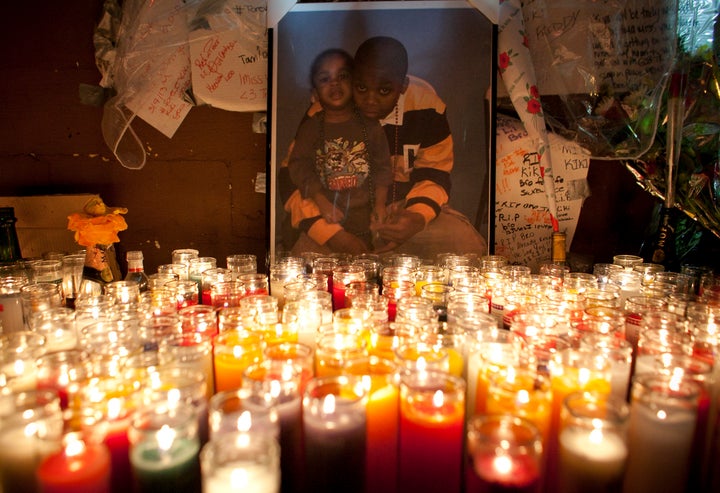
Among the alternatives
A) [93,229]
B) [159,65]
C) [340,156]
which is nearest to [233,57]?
[159,65]

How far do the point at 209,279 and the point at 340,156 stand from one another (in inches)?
37.5

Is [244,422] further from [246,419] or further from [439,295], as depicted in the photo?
[439,295]

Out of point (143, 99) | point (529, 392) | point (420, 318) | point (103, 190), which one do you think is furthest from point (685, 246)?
Answer: point (103, 190)

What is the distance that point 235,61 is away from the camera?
2.47m

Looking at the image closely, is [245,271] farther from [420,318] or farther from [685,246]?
[685,246]

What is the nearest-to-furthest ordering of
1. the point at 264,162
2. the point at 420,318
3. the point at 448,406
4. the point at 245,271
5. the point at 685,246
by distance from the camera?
the point at 448,406 < the point at 420,318 < the point at 245,271 < the point at 685,246 < the point at 264,162

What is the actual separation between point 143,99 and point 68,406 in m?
1.93

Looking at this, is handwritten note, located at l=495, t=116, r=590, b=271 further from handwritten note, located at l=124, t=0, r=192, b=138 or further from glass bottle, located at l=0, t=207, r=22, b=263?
glass bottle, located at l=0, t=207, r=22, b=263

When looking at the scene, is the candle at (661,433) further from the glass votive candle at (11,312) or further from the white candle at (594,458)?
→ the glass votive candle at (11,312)

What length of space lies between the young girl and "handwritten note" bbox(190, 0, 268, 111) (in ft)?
0.97

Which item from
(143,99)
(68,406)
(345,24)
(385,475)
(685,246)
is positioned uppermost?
(345,24)

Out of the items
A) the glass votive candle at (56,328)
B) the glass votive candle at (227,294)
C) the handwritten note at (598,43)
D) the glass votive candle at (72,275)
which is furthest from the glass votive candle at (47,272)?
the handwritten note at (598,43)

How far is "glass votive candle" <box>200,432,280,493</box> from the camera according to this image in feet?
2.47

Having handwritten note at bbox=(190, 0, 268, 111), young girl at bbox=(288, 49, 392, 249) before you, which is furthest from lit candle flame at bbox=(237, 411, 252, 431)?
handwritten note at bbox=(190, 0, 268, 111)
